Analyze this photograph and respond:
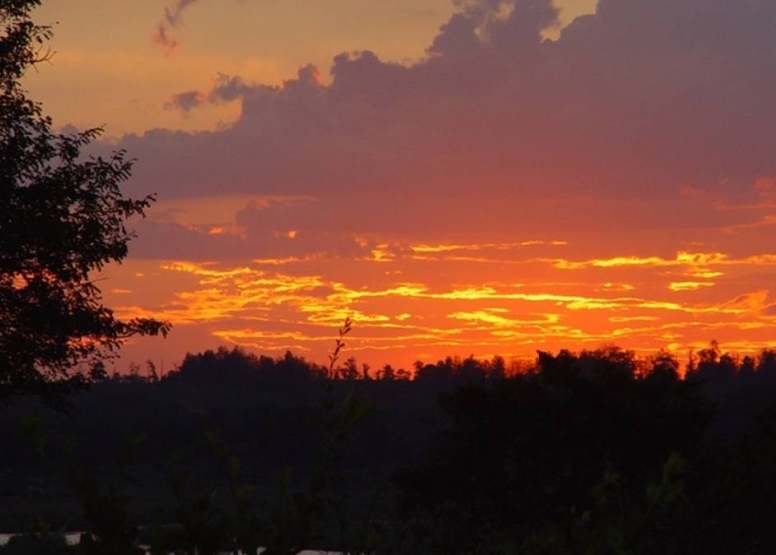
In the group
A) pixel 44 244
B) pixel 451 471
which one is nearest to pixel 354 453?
pixel 44 244

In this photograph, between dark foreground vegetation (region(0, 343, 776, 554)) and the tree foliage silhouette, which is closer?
dark foreground vegetation (region(0, 343, 776, 554))

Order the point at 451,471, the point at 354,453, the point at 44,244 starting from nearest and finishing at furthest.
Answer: the point at 354,453, the point at 44,244, the point at 451,471

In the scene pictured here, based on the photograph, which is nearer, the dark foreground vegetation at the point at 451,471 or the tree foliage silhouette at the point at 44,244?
the dark foreground vegetation at the point at 451,471

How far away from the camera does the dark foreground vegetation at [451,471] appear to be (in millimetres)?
5215

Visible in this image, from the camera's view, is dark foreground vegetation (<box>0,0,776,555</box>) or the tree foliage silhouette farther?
the tree foliage silhouette

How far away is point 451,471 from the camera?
41281 mm

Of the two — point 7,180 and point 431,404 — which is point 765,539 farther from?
point 431,404

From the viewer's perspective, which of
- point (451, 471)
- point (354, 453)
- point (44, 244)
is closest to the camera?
point (354, 453)

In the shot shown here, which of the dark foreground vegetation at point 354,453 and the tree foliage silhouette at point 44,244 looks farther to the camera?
the tree foliage silhouette at point 44,244

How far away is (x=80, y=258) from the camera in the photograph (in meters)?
23.2

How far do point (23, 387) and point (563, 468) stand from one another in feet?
68.3

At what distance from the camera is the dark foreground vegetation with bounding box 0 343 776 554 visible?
205 inches

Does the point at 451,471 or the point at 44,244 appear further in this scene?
the point at 451,471

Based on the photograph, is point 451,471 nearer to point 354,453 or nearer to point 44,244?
point 44,244
